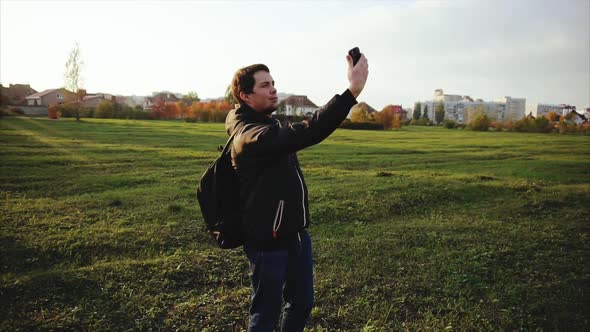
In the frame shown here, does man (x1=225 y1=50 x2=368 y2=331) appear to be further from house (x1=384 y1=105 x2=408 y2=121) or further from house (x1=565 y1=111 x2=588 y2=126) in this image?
house (x1=384 y1=105 x2=408 y2=121)

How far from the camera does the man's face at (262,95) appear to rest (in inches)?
112

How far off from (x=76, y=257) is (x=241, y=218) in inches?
172

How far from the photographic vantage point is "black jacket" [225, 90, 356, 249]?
2572mm

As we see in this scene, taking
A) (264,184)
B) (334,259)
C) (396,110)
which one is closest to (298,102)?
(396,110)

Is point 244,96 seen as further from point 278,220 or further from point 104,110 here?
point 104,110

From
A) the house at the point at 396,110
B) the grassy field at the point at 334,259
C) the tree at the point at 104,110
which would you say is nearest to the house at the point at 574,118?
the house at the point at 396,110

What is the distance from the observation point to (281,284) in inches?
111

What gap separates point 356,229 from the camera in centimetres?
795

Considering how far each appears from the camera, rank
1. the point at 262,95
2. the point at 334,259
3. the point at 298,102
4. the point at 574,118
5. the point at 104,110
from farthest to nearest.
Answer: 1. the point at 298,102
2. the point at 104,110
3. the point at 574,118
4. the point at 334,259
5. the point at 262,95

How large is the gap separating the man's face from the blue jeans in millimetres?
985

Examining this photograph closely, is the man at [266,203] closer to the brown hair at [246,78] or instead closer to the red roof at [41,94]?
the brown hair at [246,78]

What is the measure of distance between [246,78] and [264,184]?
0.78 m

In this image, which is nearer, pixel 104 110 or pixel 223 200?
pixel 223 200

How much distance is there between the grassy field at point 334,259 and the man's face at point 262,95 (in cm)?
254
